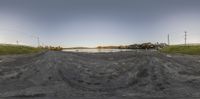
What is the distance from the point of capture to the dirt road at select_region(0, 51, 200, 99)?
105m

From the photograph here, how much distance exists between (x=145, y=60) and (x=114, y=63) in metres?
9.25

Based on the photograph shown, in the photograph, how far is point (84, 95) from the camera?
102 meters

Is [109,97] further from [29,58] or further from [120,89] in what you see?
[29,58]

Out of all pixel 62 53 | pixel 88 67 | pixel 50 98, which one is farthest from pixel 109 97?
pixel 62 53

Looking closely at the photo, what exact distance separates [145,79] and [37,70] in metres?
29.0

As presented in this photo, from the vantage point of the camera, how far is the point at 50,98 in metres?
102

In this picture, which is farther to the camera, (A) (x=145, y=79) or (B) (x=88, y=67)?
(B) (x=88, y=67)

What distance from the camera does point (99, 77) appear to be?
116m

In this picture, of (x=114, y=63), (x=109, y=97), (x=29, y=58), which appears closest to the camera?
(x=109, y=97)

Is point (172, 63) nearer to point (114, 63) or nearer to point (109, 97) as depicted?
point (114, 63)

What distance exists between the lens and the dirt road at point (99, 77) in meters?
105

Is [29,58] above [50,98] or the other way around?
above

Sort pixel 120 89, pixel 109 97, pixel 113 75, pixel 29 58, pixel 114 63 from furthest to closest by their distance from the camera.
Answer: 1. pixel 29 58
2. pixel 114 63
3. pixel 113 75
4. pixel 120 89
5. pixel 109 97

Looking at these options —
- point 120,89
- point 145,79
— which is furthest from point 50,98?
point 145,79
